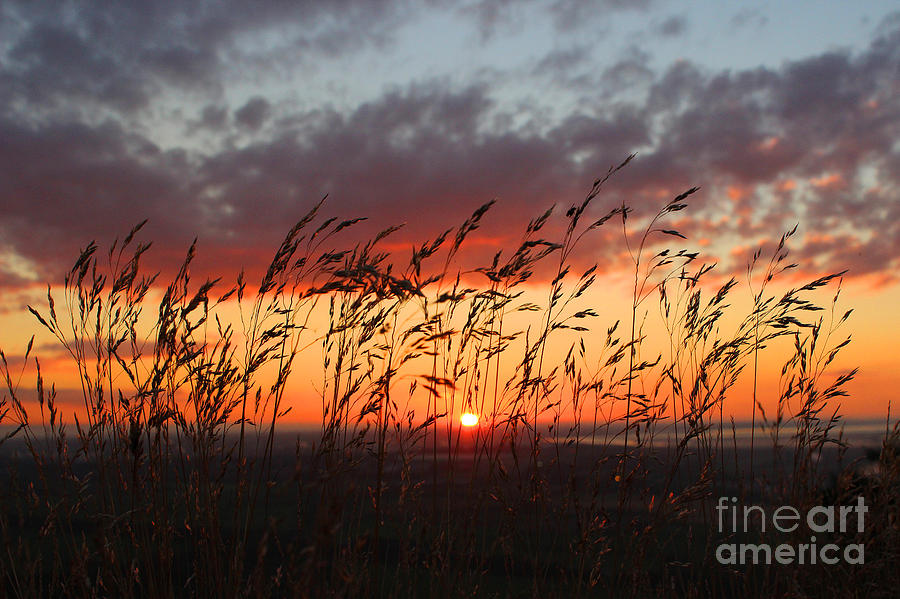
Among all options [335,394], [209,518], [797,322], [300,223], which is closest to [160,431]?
[209,518]

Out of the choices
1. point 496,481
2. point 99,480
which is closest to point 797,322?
point 496,481

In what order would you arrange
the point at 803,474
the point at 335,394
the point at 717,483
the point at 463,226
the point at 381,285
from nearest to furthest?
the point at 381,285 → the point at 463,226 → the point at 335,394 → the point at 803,474 → the point at 717,483

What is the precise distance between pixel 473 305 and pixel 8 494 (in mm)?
2026

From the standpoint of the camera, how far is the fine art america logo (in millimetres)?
2904

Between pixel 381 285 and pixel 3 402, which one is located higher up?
pixel 381 285

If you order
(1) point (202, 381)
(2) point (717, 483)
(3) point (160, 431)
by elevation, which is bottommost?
(2) point (717, 483)

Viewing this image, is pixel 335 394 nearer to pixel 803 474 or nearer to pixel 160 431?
pixel 160 431

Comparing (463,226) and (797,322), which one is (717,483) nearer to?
(797,322)

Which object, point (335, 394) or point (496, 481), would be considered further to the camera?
point (496, 481)

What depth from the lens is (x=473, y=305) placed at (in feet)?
9.21

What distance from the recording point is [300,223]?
2.62 meters

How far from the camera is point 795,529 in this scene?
108 inches

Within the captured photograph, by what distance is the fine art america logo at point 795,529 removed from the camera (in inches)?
114

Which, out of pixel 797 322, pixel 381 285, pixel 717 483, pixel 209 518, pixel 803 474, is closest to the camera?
pixel 381 285
